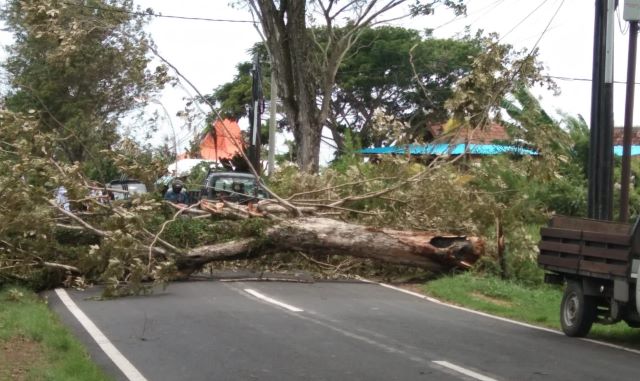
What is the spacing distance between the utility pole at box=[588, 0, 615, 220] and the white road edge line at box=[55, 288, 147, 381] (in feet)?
26.5

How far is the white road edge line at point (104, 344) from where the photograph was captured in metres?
8.54

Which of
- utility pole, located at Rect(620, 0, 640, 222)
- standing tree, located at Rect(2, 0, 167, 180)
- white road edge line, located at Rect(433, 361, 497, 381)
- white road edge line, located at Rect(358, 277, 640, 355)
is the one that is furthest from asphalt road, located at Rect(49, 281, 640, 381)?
standing tree, located at Rect(2, 0, 167, 180)

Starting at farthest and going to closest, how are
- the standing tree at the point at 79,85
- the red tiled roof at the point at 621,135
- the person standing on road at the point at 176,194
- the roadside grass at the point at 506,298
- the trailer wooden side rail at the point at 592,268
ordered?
the red tiled roof at the point at 621,135 < the standing tree at the point at 79,85 < the person standing on road at the point at 176,194 < the roadside grass at the point at 506,298 < the trailer wooden side rail at the point at 592,268

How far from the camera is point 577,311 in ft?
38.1

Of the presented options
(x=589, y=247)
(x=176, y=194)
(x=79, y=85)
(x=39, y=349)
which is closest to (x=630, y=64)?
(x=589, y=247)

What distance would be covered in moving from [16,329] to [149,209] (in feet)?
15.8

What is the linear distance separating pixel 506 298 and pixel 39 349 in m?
8.64

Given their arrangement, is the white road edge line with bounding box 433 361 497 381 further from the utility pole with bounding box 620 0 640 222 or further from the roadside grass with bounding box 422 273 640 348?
the utility pole with bounding box 620 0 640 222

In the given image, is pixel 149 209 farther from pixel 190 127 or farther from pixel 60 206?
pixel 190 127

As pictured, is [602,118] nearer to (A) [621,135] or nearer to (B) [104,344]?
(B) [104,344]

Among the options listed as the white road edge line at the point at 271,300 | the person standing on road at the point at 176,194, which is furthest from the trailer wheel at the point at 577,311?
the person standing on road at the point at 176,194

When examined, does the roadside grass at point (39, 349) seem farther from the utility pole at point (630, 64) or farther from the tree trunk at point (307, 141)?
the tree trunk at point (307, 141)

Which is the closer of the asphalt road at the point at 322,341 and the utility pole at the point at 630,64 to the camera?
the asphalt road at the point at 322,341

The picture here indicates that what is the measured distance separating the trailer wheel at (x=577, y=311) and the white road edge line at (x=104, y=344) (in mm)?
5902
